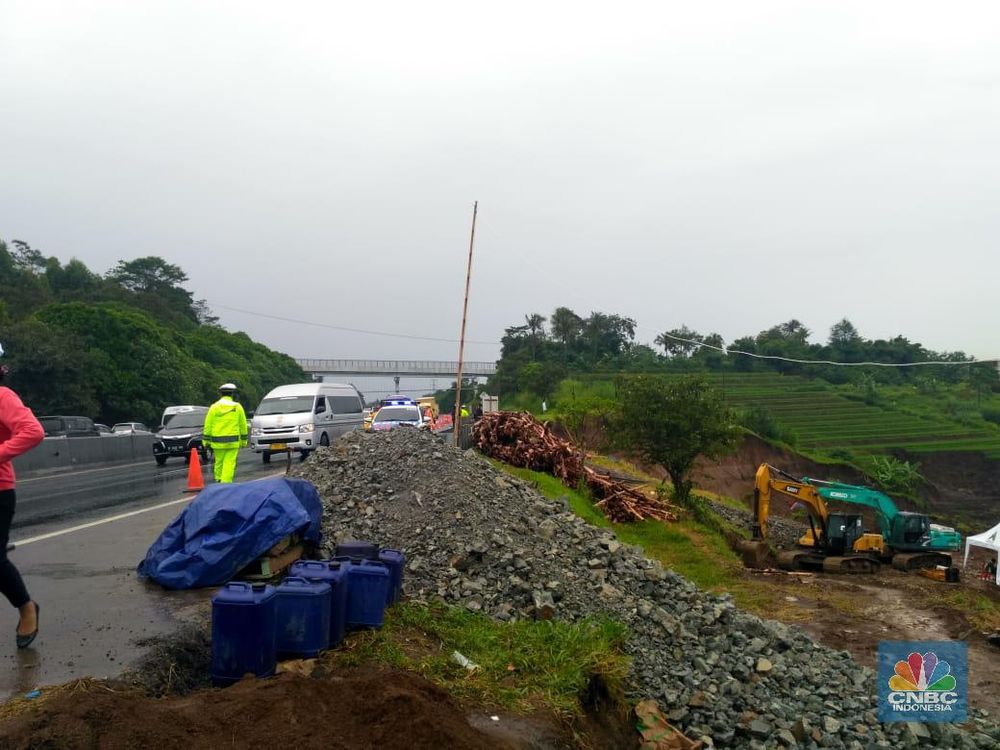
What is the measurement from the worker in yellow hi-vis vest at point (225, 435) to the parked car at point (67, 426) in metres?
18.7

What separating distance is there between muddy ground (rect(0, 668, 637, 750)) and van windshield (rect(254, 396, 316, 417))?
56.3 ft

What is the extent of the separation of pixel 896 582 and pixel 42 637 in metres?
18.4

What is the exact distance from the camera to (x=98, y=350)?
1683 inches

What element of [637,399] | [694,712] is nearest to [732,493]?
[637,399]

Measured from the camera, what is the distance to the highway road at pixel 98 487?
1338 centimetres

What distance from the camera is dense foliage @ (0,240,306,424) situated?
126 feet

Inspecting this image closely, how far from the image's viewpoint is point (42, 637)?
A: 245 inches

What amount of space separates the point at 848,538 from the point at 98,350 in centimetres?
3822

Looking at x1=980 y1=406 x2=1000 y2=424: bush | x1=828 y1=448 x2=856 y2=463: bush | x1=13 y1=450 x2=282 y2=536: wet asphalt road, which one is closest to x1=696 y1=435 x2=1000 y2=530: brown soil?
x1=828 y1=448 x2=856 y2=463: bush

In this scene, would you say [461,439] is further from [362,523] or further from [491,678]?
[491,678]

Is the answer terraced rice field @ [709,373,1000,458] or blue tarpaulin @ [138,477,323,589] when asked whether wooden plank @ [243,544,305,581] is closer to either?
blue tarpaulin @ [138,477,323,589]

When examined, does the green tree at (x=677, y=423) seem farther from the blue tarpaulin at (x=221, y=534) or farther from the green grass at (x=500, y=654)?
the blue tarpaulin at (x=221, y=534)

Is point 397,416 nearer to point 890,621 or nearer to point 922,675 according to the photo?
point 890,621

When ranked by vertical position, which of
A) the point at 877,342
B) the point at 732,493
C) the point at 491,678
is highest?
the point at 877,342
